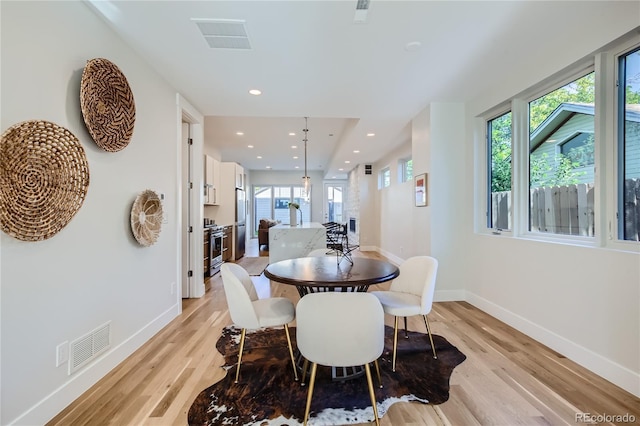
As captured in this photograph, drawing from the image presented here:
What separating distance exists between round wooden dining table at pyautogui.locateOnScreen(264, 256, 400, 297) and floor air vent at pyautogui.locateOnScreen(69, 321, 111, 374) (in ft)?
4.22

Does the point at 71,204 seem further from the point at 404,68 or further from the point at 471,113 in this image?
the point at 471,113

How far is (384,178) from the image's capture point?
7.93 m

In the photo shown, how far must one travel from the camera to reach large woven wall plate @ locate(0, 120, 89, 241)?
4.70 ft

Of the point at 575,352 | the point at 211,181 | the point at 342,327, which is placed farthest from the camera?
the point at 211,181

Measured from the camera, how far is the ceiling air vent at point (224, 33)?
84.0 inches

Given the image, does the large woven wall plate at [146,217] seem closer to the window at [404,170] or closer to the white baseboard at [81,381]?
the white baseboard at [81,381]

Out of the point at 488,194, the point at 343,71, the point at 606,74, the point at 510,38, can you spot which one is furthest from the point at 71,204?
the point at 488,194

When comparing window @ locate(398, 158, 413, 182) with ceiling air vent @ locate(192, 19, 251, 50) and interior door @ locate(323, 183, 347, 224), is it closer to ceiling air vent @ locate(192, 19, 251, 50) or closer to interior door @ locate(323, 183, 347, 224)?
ceiling air vent @ locate(192, 19, 251, 50)

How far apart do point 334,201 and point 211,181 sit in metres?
6.63

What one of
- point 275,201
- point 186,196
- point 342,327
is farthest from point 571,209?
point 275,201

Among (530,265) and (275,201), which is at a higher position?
(275,201)

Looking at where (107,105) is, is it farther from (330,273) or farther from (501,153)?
(501,153)

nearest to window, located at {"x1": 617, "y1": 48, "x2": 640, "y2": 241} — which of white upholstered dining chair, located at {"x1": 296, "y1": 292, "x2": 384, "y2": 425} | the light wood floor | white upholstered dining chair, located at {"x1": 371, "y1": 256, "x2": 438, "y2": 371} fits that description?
the light wood floor

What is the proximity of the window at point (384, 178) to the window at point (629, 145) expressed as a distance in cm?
523
